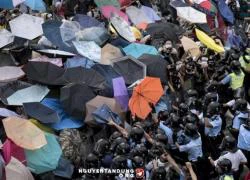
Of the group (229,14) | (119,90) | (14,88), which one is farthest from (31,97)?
(229,14)

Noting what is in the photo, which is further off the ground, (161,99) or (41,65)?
(41,65)

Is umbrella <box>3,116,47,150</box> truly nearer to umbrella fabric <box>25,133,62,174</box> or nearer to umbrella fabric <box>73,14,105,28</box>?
umbrella fabric <box>25,133,62,174</box>

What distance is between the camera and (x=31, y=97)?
11.7m

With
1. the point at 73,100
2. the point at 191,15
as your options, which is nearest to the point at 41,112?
the point at 73,100

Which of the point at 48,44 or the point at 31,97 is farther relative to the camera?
the point at 48,44

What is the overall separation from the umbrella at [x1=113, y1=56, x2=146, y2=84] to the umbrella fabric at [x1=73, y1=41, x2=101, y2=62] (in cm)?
49

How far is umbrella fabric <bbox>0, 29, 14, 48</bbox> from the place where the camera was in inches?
504

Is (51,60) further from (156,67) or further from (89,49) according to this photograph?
(156,67)

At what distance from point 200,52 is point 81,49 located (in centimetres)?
289

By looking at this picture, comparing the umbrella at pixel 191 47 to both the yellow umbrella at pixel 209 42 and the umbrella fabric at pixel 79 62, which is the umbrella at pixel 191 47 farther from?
the umbrella fabric at pixel 79 62

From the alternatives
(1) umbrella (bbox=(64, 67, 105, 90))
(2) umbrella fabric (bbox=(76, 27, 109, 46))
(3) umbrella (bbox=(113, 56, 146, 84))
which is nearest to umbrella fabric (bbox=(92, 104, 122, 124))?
(1) umbrella (bbox=(64, 67, 105, 90))

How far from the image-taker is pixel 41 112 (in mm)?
11164

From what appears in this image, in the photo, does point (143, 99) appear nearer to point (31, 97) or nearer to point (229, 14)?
point (31, 97)

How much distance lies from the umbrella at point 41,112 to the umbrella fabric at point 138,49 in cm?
306
